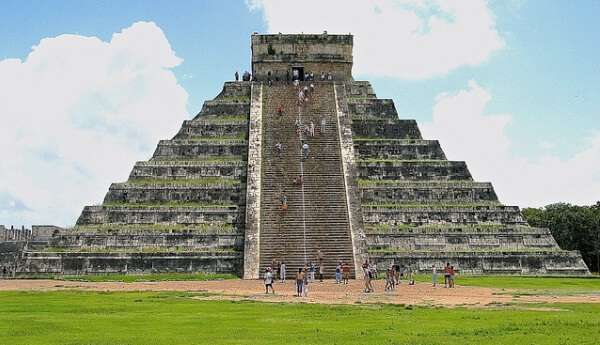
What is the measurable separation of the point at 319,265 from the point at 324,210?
3.85 metres

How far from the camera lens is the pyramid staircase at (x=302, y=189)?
27.4m

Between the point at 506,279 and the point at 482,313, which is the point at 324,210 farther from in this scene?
the point at 482,313

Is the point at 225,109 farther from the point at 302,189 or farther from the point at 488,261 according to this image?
the point at 488,261

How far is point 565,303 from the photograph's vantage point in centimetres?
1633

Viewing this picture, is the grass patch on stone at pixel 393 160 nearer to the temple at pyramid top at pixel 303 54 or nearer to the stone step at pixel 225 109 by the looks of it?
the stone step at pixel 225 109

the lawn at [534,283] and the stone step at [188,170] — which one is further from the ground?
the stone step at [188,170]

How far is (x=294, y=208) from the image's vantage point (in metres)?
29.5

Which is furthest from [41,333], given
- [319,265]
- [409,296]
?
[319,265]

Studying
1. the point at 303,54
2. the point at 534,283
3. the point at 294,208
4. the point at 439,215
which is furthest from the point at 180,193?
the point at 534,283

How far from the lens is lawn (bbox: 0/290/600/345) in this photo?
10008mm

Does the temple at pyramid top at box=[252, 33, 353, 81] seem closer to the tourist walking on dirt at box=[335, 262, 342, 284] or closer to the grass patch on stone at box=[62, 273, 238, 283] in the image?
the grass patch on stone at box=[62, 273, 238, 283]

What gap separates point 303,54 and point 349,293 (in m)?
24.1

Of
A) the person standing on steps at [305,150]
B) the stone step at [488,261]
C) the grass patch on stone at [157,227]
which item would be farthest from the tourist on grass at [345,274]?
the person standing on steps at [305,150]

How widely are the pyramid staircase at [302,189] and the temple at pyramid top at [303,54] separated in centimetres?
316
